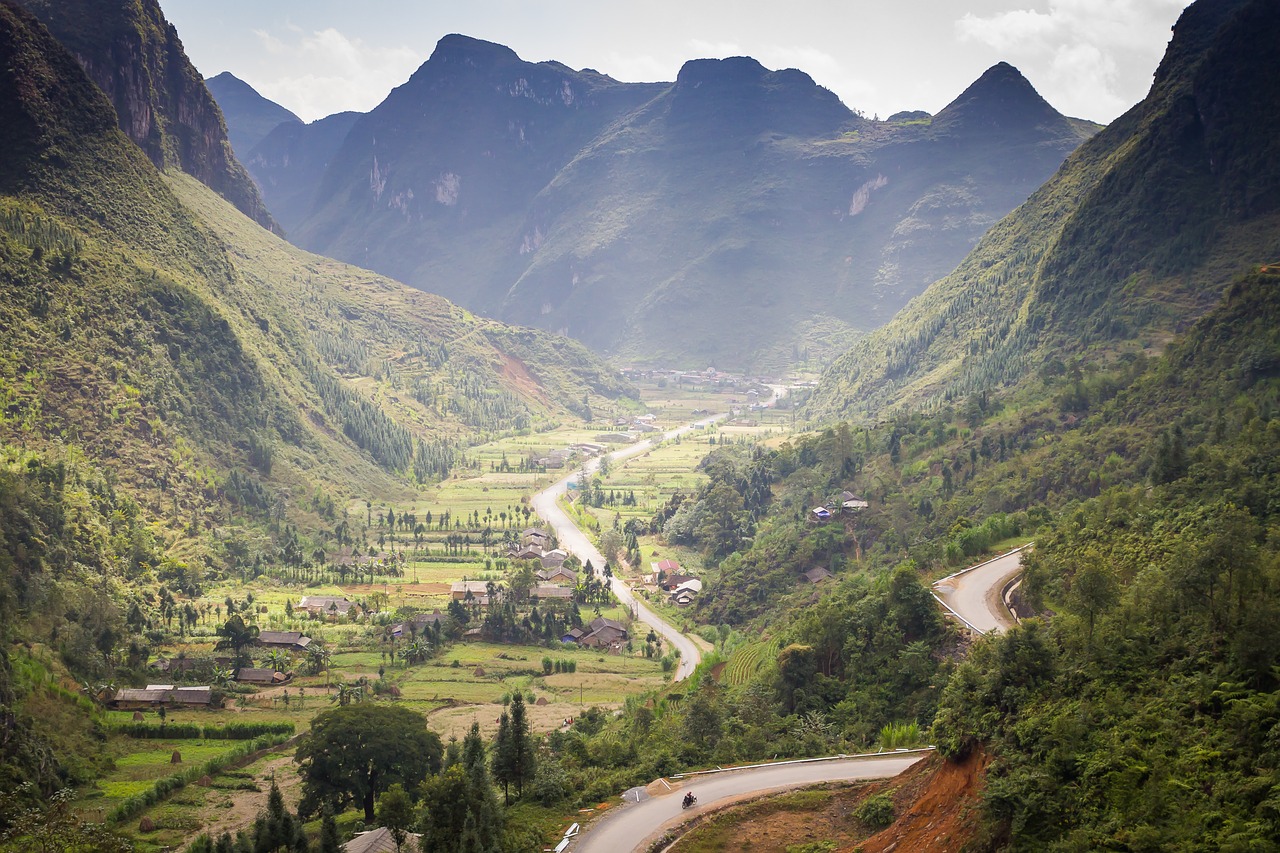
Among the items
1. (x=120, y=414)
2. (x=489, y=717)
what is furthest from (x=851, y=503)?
(x=120, y=414)

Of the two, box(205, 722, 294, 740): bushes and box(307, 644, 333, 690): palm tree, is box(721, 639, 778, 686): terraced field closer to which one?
box(205, 722, 294, 740): bushes

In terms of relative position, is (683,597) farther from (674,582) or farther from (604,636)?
(604,636)

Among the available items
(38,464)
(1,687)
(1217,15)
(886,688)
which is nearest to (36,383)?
(38,464)

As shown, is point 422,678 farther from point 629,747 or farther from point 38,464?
point 38,464

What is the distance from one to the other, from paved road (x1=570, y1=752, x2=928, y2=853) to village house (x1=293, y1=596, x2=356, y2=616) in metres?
52.8

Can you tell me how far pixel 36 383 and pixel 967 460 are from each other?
8384cm

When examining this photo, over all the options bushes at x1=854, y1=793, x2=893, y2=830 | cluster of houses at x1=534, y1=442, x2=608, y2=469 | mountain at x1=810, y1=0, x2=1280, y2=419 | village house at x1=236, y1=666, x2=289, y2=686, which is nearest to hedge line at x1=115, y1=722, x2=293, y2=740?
village house at x1=236, y1=666, x2=289, y2=686

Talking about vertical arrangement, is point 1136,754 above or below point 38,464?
below

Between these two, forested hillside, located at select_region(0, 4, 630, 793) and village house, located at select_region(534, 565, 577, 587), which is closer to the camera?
forested hillside, located at select_region(0, 4, 630, 793)

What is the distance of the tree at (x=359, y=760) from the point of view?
47.0 metres

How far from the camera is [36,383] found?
86.5 m

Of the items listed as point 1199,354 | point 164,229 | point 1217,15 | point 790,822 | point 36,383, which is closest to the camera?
point 790,822

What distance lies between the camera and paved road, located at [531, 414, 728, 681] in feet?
240

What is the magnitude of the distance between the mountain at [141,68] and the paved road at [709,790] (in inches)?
6441
